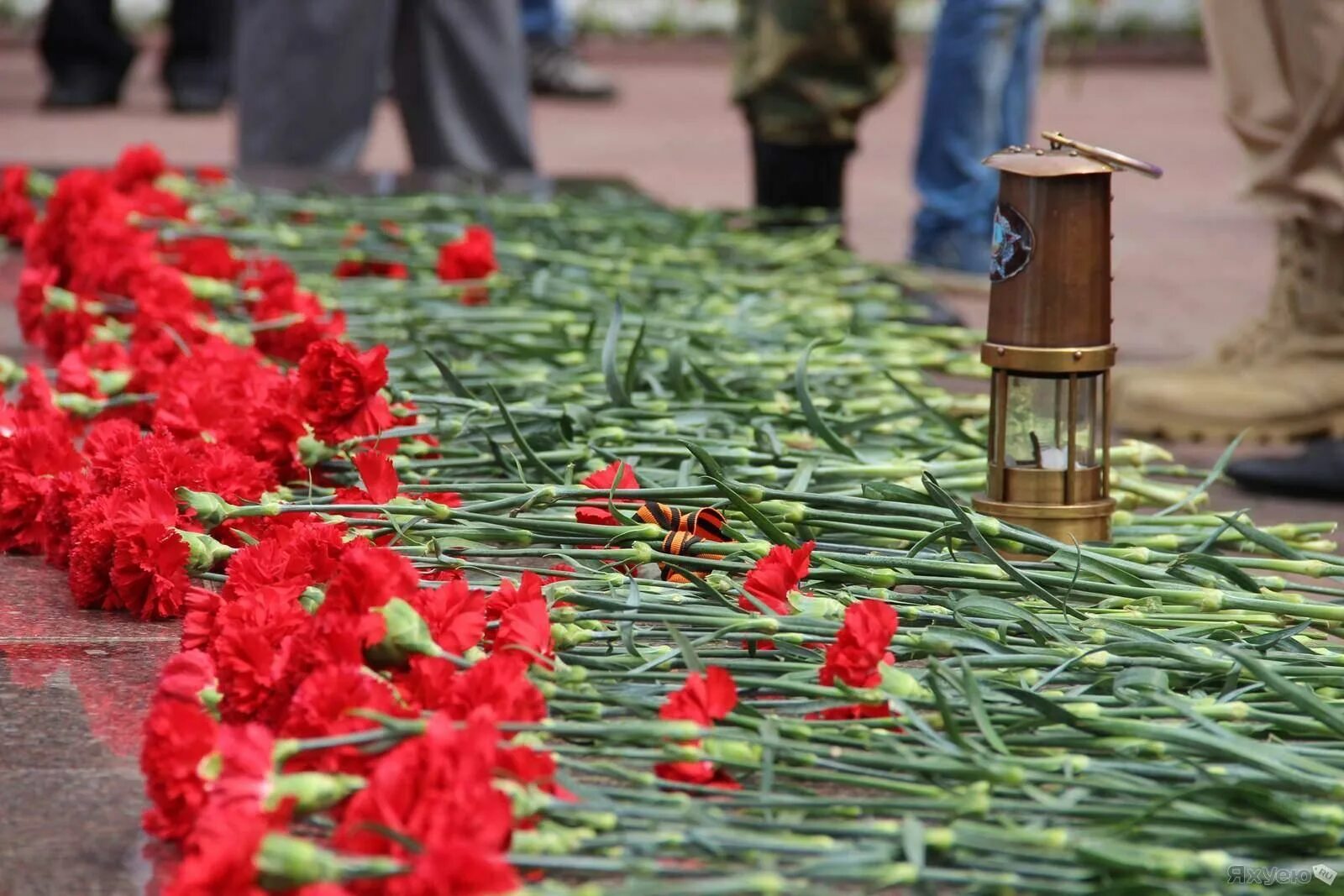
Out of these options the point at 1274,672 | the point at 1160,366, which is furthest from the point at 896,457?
the point at 1160,366

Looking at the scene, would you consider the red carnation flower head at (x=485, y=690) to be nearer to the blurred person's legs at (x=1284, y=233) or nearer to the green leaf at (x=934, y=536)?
the green leaf at (x=934, y=536)

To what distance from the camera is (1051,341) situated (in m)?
1.47

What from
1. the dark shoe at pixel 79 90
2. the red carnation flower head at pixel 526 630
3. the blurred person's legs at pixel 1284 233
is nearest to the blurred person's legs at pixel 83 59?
the dark shoe at pixel 79 90

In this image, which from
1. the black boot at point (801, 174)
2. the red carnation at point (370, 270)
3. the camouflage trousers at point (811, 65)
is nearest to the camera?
the red carnation at point (370, 270)

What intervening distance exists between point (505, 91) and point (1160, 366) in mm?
2054

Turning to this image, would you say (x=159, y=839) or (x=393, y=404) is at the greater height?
(x=393, y=404)

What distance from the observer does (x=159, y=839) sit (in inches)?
40.5

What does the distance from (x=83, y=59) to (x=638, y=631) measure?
6.86 m

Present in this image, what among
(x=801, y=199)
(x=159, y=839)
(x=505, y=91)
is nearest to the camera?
(x=159, y=839)

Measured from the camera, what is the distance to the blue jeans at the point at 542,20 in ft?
26.0

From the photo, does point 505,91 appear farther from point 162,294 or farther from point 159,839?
point 159,839

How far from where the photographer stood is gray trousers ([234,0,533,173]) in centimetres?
384

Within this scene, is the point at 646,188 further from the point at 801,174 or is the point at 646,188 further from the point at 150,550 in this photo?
the point at 150,550

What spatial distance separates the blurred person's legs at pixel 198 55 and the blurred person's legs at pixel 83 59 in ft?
0.71
